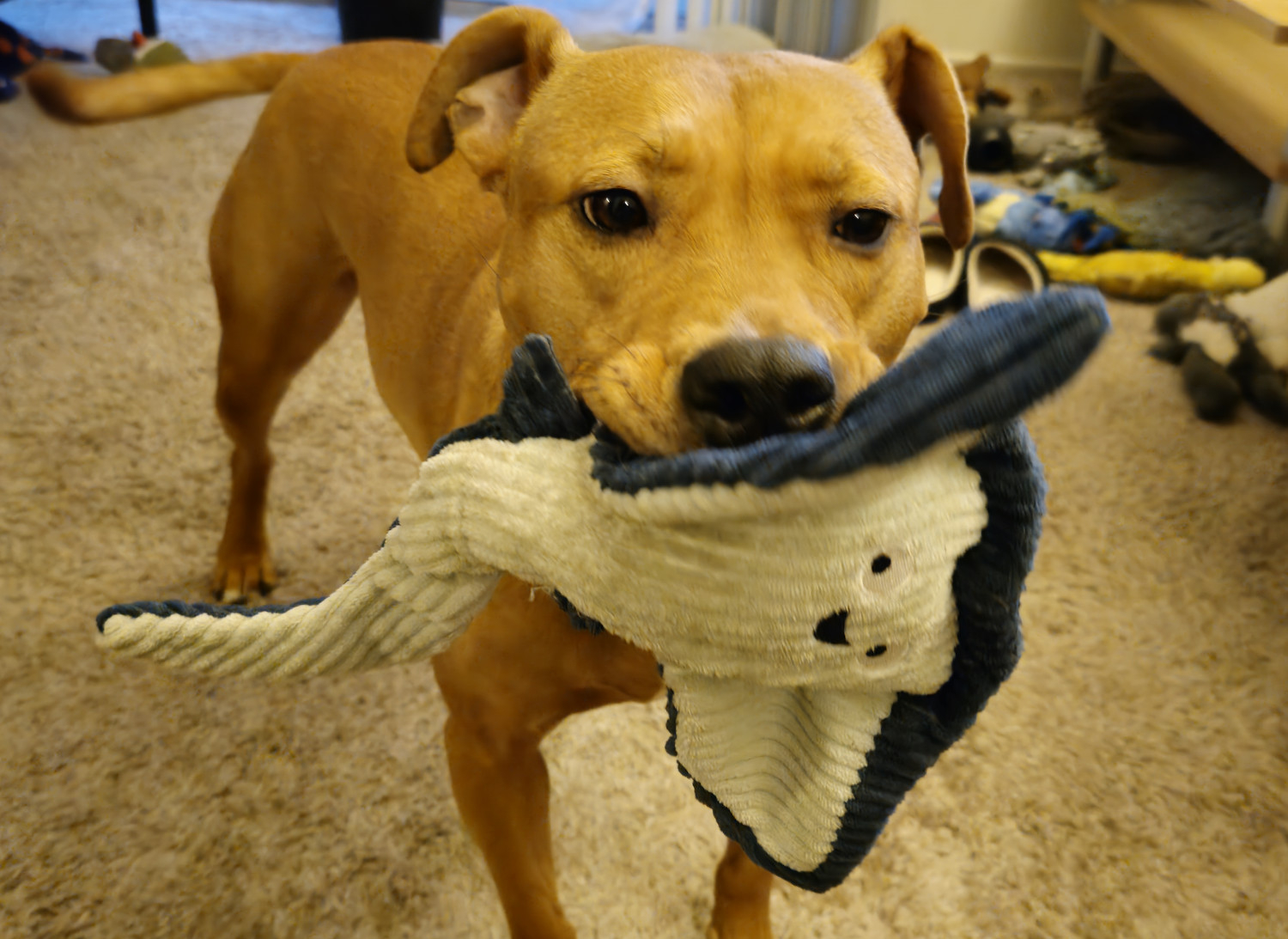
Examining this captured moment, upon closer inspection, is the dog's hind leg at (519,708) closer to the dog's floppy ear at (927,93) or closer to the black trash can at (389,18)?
the dog's floppy ear at (927,93)

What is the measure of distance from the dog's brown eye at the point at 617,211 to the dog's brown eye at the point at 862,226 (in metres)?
0.19

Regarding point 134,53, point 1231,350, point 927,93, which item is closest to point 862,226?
point 927,93

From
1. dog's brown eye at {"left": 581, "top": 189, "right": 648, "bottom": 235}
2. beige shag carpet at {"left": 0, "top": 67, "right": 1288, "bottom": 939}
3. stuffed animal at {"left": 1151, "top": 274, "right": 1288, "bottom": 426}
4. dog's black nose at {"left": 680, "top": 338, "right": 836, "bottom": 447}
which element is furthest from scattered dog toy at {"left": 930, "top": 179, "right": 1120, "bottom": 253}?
dog's black nose at {"left": 680, "top": 338, "right": 836, "bottom": 447}

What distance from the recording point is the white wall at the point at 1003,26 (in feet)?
14.7

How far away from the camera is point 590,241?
3.22 feet

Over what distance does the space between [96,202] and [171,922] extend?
241cm

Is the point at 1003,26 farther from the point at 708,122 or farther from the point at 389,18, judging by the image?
the point at 708,122

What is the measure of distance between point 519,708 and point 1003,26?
4.39 metres

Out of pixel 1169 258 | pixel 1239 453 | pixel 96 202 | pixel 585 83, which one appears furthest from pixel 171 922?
pixel 1169 258

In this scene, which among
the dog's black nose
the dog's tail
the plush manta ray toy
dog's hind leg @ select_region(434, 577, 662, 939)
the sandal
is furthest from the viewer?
the sandal

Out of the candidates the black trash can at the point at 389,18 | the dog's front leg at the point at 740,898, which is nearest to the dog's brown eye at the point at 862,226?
the dog's front leg at the point at 740,898

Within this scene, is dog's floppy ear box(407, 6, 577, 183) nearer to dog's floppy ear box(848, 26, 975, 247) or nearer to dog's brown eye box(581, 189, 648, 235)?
dog's brown eye box(581, 189, 648, 235)

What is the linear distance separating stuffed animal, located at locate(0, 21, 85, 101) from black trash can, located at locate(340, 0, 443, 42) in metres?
1.17

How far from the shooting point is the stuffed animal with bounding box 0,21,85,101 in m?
3.60
